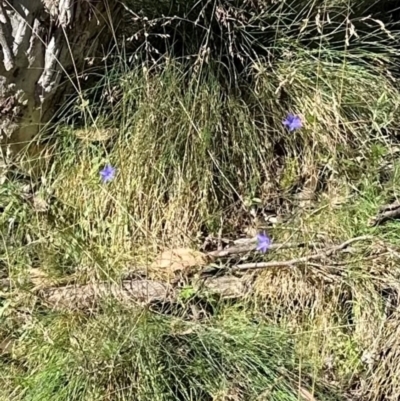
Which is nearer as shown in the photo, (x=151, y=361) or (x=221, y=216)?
(x=151, y=361)

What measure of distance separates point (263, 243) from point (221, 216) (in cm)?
21

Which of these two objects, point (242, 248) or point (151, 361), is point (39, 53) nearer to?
point (242, 248)

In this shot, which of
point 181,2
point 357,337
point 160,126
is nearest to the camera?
point 357,337

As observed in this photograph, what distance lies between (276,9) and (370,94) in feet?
1.15

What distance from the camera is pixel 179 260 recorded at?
211cm

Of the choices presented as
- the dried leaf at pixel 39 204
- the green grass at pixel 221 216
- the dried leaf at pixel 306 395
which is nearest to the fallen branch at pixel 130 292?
the green grass at pixel 221 216

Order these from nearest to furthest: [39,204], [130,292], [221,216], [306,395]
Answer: [306,395] → [130,292] → [39,204] → [221,216]

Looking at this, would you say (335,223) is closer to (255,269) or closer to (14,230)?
(255,269)

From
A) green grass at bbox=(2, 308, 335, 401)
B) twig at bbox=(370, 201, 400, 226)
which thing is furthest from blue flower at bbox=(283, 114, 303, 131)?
green grass at bbox=(2, 308, 335, 401)

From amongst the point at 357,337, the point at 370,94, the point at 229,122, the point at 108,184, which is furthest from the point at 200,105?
the point at 357,337

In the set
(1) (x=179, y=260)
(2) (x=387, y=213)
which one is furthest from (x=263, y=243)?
(2) (x=387, y=213)

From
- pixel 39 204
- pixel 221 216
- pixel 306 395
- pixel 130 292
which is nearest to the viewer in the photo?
pixel 306 395

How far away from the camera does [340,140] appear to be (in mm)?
2338

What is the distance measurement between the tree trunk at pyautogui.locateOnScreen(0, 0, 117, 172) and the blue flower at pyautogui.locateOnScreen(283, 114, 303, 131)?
0.51m
